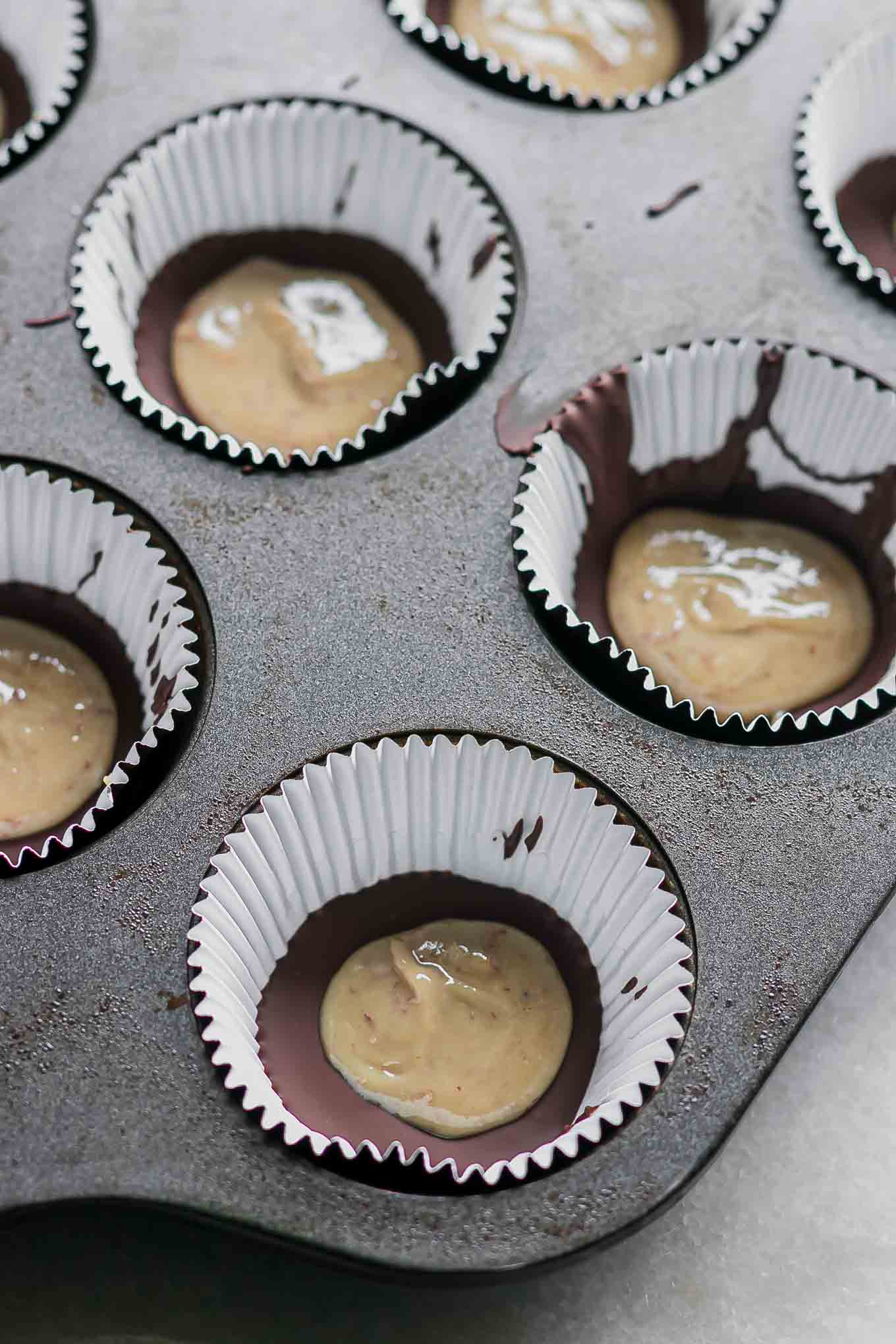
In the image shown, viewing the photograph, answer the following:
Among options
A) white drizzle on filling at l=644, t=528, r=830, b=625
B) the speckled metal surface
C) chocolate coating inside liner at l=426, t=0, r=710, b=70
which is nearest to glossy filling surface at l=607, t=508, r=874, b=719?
white drizzle on filling at l=644, t=528, r=830, b=625

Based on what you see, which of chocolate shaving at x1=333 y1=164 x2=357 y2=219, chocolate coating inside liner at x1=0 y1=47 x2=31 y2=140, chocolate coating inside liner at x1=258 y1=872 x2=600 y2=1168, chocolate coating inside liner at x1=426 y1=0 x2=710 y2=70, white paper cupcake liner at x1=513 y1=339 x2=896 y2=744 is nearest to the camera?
chocolate coating inside liner at x1=258 y1=872 x2=600 y2=1168

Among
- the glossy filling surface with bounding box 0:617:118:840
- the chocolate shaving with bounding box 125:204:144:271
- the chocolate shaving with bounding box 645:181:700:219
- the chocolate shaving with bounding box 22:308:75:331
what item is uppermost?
the chocolate shaving with bounding box 645:181:700:219

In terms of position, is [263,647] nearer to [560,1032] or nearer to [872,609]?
[560,1032]

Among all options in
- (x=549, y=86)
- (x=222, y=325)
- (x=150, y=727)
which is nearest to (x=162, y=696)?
(x=150, y=727)

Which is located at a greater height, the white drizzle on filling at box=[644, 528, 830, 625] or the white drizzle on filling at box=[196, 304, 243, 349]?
the white drizzle on filling at box=[644, 528, 830, 625]

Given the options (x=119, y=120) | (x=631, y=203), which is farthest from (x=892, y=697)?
(x=119, y=120)

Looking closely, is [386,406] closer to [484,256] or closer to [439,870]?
[484,256]

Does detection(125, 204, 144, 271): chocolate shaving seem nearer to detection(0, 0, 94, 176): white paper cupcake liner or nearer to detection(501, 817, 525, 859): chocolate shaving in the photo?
detection(0, 0, 94, 176): white paper cupcake liner
